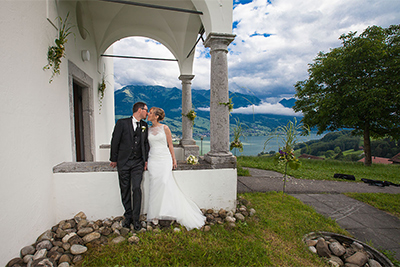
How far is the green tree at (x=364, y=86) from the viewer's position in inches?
424

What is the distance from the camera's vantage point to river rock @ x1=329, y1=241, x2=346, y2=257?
2.94m

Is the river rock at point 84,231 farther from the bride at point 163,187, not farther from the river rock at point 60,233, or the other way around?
the bride at point 163,187

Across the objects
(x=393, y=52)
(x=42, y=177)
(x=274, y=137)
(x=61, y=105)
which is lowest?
(x=42, y=177)

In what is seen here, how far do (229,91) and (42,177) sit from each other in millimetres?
3471

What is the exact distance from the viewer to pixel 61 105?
371 centimetres

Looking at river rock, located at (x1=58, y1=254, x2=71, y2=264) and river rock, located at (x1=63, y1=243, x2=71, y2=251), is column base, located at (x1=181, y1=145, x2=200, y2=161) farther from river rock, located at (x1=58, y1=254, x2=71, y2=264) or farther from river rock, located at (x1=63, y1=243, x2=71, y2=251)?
river rock, located at (x1=58, y1=254, x2=71, y2=264)

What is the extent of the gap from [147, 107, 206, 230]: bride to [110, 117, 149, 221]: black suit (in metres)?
0.19

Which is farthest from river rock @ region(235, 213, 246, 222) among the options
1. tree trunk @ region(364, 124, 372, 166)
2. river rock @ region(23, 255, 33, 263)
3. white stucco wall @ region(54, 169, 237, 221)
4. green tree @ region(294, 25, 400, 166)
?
tree trunk @ region(364, 124, 372, 166)

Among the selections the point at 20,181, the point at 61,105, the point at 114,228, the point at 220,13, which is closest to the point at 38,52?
the point at 61,105

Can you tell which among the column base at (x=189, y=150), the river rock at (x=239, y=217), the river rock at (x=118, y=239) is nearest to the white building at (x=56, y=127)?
the river rock at (x=239, y=217)

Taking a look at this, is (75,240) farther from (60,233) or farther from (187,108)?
(187,108)

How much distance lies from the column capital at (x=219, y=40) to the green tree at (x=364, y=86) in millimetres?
9945

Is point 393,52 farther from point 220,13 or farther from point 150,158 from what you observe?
point 150,158

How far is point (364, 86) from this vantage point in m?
11.4
